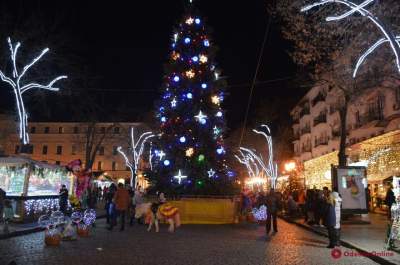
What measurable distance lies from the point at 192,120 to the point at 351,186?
903 centimetres

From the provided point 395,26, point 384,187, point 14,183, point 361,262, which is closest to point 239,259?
point 361,262

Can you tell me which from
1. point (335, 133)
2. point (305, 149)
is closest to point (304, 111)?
point (305, 149)

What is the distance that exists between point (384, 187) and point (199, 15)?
17.3m

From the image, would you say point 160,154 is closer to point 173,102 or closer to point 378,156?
point 173,102

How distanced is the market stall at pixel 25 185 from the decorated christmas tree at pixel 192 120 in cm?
603

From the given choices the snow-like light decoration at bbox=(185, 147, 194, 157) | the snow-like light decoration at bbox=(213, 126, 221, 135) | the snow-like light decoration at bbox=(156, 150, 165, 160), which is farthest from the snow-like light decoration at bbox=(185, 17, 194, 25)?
the snow-like light decoration at bbox=(156, 150, 165, 160)

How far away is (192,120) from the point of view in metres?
23.9

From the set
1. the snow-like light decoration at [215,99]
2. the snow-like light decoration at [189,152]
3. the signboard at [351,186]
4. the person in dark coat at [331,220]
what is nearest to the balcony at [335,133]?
the signboard at [351,186]

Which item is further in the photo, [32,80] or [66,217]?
[32,80]

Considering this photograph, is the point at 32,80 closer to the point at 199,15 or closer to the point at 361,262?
the point at 199,15

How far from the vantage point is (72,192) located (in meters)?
26.1

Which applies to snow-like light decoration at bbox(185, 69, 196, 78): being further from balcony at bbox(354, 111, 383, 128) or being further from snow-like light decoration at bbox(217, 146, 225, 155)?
balcony at bbox(354, 111, 383, 128)

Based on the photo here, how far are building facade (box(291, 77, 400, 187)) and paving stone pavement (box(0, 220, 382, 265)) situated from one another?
12.4 metres

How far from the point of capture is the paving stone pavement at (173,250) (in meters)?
10.5
